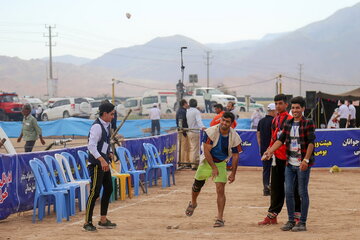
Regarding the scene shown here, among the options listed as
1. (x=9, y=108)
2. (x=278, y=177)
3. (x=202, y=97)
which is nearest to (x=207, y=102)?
(x=202, y=97)

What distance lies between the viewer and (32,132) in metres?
16.1

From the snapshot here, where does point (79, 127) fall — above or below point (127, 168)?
above

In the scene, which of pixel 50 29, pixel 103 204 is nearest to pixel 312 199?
pixel 103 204

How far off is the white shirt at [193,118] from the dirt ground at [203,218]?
367cm

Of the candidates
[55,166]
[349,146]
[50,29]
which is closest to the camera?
[55,166]

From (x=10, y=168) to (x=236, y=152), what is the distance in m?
3.48

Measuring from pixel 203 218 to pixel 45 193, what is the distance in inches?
96.9

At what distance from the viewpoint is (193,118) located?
59.7ft

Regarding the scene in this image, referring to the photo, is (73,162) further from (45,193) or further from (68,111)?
(68,111)

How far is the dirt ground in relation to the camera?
878 cm

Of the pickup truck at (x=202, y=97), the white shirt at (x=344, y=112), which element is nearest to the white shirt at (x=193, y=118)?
the white shirt at (x=344, y=112)

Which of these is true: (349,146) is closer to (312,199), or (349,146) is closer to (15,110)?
(312,199)

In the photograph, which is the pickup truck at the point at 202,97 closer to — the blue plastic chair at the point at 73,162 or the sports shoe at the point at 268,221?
the blue plastic chair at the point at 73,162

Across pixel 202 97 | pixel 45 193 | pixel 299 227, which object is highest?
pixel 202 97
